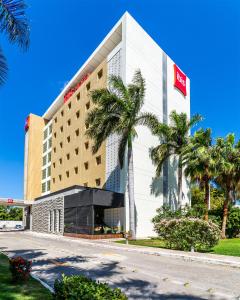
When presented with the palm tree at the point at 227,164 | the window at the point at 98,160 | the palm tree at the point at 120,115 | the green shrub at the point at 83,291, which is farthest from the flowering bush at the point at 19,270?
the window at the point at 98,160

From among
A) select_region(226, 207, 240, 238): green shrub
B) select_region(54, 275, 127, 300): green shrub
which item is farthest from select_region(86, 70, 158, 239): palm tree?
select_region(54, 275, 127, 300): green shrub

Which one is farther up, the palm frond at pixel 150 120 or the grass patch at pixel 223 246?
the palm frond at pixel 150 120

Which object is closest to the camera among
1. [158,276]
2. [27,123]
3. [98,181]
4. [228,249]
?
[158,276]

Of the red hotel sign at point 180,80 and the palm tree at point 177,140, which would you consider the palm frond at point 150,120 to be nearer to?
the palm tree at point 177,140

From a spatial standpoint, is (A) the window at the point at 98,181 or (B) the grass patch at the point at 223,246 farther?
(A) the window at the point at 98,181

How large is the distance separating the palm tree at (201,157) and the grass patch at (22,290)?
86.2ft

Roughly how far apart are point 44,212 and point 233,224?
2734 cm

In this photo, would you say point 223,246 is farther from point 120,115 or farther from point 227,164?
point 120,115

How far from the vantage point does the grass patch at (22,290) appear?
7.70 meters

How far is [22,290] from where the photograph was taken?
27.7 feet

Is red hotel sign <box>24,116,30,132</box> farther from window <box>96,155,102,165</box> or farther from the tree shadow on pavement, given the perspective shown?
the tree shadow on pavement

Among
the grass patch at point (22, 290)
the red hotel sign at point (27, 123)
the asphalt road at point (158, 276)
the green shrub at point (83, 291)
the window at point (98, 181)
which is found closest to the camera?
the green shrub at point (83, 291)

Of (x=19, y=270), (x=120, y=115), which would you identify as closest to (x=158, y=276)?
(x=19, y=270)

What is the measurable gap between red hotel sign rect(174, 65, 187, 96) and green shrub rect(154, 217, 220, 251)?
31392 mm
